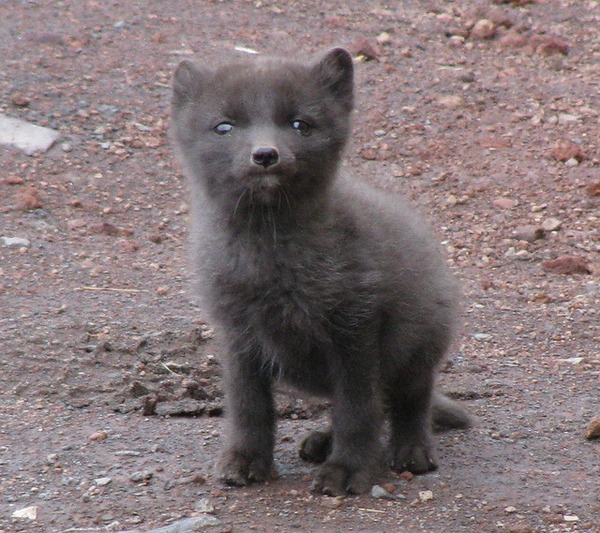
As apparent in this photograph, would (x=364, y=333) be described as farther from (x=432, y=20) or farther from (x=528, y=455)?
(x=432, y=20)

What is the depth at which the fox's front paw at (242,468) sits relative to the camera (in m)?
5.06

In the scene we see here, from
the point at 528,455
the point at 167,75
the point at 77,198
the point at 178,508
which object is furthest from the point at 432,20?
the point at 178,508

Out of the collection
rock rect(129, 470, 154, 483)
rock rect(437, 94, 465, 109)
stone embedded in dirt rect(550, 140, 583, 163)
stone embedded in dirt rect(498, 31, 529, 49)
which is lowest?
rock rect(129, 470, 154, 483)

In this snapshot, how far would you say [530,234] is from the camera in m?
8.47

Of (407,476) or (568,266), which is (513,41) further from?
(407,476)

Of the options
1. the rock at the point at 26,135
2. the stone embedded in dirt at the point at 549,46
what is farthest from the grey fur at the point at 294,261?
the stone embedded in dirt at the point at 549,46

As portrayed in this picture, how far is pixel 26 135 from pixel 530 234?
13.7 ft

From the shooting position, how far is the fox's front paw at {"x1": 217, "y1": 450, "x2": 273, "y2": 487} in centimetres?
506

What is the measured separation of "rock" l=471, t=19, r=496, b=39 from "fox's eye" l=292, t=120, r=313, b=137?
6.88 m

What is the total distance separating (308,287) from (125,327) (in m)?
2.20

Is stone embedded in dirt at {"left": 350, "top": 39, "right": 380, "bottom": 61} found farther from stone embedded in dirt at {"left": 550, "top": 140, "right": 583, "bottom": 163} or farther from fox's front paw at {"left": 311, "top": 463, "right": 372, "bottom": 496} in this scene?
fox's front paw at {"left": 311, "top": 463, "right": 372, "bottom": 496}

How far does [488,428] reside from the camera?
19.2ft

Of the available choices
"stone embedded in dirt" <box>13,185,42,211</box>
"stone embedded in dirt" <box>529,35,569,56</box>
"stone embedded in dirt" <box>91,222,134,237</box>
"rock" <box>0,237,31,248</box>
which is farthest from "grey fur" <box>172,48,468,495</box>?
"stone embedded in dirt" <box>529,35,569,56</box>

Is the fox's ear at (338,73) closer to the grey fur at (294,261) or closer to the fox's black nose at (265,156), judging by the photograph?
the grey fur at (294,261)
